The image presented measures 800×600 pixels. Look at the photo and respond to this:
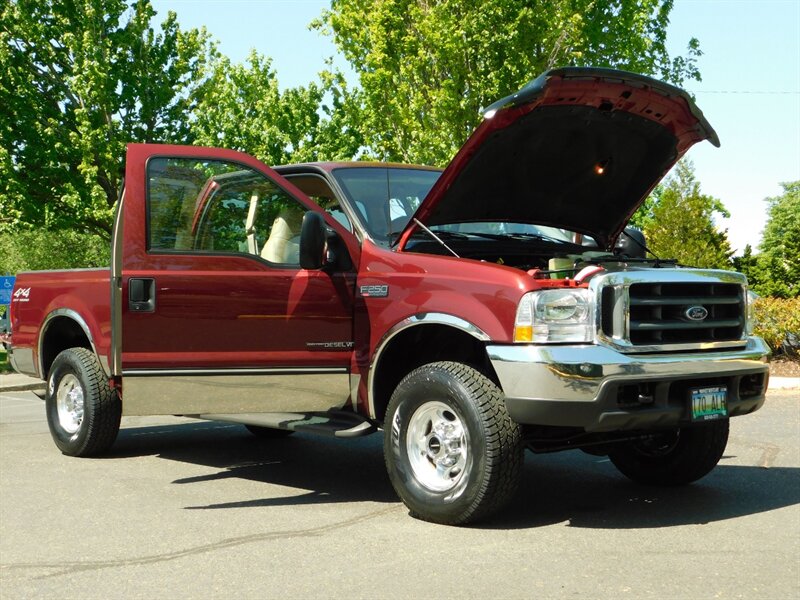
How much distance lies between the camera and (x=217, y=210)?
6621 mm

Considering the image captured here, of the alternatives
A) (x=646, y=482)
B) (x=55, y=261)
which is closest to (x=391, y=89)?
(x=646, y=482)

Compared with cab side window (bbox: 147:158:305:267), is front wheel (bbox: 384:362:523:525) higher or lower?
lower

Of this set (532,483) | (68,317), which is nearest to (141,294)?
(68,317)

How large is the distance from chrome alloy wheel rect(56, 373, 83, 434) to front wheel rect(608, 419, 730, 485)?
411 cm

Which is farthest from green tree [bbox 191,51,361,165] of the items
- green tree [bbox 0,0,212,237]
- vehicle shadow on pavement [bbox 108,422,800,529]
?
vehicle shadow on pavement [bbox 108,422,800,529]

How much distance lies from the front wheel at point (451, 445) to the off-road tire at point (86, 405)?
2851 mm

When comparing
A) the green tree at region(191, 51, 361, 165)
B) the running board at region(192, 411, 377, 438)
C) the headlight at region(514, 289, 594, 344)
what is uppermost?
the green tree at region(191, 51, 361, 165)

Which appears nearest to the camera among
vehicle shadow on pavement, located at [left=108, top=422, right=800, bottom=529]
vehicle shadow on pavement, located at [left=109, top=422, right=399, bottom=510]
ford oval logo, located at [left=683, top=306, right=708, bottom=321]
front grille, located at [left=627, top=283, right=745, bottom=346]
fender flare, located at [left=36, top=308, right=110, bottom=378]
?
front grille, located at [left=627, top=283, right=745, bottom=346]

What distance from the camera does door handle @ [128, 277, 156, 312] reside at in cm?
634

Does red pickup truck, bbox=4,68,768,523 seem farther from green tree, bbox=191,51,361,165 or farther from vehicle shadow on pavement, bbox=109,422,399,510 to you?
green tree, bbox=191,51,361,165

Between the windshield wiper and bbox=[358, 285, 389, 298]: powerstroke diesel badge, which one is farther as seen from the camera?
the windshield wiper

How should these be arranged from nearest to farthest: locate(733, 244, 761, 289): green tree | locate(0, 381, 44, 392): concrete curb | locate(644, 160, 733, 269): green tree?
locate(0, 381, 44, 392): concrete curb, locate(644, 160, 733, 269): green tree, locate(733, 244, 761, 289): green tree

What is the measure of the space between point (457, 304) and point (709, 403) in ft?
4.86

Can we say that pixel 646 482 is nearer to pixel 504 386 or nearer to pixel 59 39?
pixel 504 386
